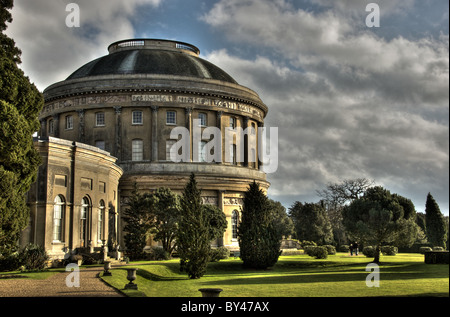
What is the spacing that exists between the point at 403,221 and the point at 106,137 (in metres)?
26.3

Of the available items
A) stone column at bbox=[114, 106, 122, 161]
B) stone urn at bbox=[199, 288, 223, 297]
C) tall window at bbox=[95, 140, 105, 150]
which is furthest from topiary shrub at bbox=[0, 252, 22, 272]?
tall window at bbox=[95, 140, 105, 150]

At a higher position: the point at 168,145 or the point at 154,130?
the point at 154,130

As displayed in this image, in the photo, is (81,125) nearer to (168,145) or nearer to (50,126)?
(50,126)

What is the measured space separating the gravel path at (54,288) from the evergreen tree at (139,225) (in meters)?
14.2

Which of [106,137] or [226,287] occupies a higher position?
[106,137]

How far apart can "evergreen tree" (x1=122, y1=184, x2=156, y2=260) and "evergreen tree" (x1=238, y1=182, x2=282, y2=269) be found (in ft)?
22.6

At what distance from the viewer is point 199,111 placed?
51.7 meters

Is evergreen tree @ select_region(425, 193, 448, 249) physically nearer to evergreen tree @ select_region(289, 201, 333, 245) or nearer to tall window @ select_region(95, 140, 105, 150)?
evergreen tree @ select_region(289, 201, 333, 245)

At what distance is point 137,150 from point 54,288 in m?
31.5

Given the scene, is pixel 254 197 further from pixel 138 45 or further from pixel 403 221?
pixel 138 45

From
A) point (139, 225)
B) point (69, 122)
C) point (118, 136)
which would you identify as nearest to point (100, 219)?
point (139, 225)

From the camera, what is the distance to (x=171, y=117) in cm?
5088

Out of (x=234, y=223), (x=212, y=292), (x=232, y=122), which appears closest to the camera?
(x=212, y=292)
